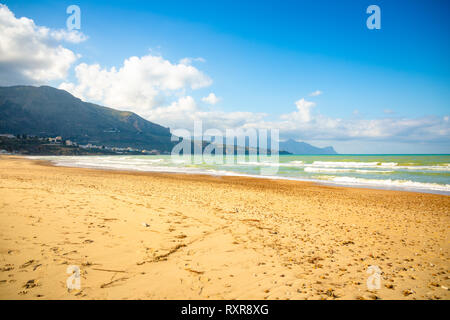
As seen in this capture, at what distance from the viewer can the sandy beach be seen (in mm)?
3858

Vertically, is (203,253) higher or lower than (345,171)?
lower

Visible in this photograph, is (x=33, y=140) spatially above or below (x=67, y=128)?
below

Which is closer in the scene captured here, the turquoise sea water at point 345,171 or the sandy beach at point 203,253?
the sandy beach at point 203,253

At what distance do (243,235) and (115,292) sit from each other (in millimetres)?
4144

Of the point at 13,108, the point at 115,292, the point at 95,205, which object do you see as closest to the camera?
the point at 115,292

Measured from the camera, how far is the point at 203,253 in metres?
5.45

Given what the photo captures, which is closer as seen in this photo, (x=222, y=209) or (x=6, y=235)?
(x=6, y=235)

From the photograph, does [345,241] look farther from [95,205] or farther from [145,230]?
[95,205]

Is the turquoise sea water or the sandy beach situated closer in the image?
the sandy beach

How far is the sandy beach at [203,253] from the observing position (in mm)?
3858

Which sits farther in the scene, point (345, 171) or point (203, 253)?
point (345, 171)

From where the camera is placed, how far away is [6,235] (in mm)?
4895

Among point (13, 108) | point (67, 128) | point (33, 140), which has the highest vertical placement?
point (13, 108)
